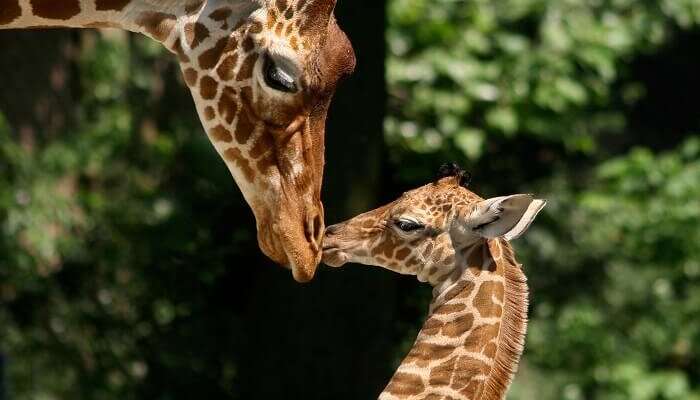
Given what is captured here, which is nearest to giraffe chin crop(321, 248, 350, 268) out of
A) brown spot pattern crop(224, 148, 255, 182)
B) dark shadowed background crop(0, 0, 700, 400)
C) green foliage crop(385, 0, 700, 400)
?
brown spot pattern crop(224, 148, 255, 182)

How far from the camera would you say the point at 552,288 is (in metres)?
10.2

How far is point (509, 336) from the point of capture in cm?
442

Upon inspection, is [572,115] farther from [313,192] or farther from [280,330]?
[313,192]

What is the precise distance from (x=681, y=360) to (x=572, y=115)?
86.3 inches

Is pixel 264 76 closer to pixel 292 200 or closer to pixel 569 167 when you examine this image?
pixel 292 200

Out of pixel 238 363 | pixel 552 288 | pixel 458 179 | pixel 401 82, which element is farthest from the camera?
pixel 552 288

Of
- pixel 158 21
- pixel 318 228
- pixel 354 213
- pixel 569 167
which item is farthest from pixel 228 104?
pixel 569 167

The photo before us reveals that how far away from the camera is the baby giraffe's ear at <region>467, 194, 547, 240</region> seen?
13.7ft

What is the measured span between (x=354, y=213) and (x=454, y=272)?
8.66 ft

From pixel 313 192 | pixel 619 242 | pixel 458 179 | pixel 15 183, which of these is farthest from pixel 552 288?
pixel 313 192

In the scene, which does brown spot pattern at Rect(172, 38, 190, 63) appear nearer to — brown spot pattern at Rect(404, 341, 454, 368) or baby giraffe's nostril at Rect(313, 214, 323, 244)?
baby giraffe's nostril at Rect(313, 214, 323, 244)

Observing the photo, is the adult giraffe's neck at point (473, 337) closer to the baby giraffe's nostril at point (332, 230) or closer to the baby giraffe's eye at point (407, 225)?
the baby giraffe's eye at point (407, 225)

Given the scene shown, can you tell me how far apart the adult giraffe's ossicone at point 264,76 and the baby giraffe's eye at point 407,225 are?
3.27ft

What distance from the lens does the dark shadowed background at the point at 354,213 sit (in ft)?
24.2
